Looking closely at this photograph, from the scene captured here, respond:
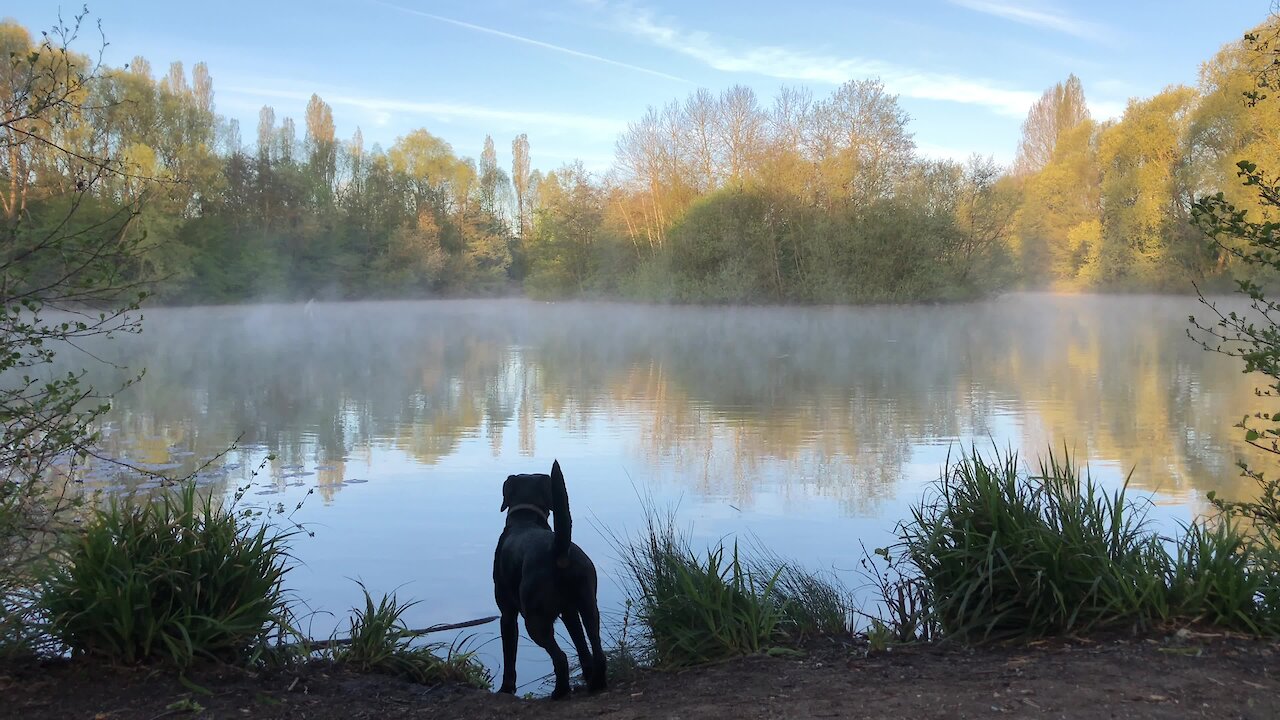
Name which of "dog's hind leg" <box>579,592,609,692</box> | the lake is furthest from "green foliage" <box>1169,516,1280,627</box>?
"dog's hind leg" <box>579,592,609,692</box>

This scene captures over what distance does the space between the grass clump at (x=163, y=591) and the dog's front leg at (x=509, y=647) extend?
0.93 metres

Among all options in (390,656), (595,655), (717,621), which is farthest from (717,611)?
(390,656)

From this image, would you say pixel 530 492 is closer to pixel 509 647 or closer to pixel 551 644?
pixel 509 647

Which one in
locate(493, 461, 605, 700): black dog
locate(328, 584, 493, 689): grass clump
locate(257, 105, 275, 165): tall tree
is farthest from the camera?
locate(257, 105, 275, 165): tall tree

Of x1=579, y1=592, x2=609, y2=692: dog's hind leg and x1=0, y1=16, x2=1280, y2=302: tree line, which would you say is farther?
x1=0, y1=16, x2=1280, y2=302: tree line

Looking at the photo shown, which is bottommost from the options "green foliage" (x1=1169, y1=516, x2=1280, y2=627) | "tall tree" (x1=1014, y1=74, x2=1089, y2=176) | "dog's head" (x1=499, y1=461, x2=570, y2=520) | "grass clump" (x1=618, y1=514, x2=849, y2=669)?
"grass clump" (x1=618, y1=514, x2=849, y2=669)

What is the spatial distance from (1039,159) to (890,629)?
74358 mm

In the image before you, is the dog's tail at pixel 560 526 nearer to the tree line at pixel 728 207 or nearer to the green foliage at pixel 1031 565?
the green foliage at pixel 1031 565

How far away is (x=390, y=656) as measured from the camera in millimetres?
4145

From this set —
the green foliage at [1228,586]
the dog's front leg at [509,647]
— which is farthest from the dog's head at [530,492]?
the green foliage at [1228,586]

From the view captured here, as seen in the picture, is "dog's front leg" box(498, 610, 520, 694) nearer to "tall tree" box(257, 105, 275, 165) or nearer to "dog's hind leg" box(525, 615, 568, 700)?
"dog's hind leg" box(525, 615, 568, 700)

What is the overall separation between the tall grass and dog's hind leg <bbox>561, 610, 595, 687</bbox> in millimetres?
1497

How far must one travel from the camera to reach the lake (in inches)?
255

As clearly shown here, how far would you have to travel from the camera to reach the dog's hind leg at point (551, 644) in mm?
3787
